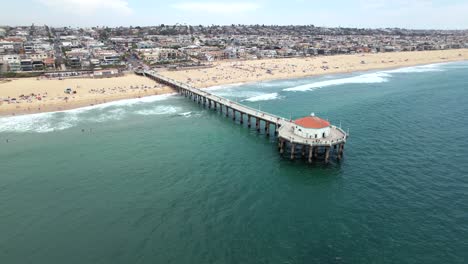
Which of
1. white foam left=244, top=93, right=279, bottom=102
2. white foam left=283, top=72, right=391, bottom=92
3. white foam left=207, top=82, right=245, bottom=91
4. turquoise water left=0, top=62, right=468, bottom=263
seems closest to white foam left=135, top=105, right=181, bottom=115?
turquoise water left=0, top=62, right=468, bottom=263

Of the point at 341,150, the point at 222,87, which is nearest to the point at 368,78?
the point at 222,87

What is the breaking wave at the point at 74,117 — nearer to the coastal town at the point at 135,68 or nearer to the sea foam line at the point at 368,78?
the coastal town at the point at 135,68

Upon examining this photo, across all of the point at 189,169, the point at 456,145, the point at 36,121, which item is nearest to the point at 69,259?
the point at 189,169

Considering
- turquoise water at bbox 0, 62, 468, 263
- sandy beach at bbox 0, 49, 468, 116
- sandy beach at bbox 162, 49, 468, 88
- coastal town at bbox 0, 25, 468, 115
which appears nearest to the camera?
turquoise water at bbox 0, 62, 468, 263

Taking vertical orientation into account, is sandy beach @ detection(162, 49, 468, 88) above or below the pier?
above

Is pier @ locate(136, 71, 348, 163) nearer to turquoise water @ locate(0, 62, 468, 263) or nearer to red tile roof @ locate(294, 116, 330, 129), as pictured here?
red tile roof @ locate(294, 116, 330, 129)

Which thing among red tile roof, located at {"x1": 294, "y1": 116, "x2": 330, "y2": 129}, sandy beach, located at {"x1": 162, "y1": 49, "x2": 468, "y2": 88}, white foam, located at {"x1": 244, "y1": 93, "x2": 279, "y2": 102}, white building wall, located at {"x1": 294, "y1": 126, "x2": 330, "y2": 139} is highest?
sandy beach, located at {"x1": 162, "y1": 49, "x2": 468, "y2": 88}

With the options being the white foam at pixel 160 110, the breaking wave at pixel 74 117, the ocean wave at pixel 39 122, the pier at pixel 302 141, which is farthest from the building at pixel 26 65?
the pier at pixel 302 141
